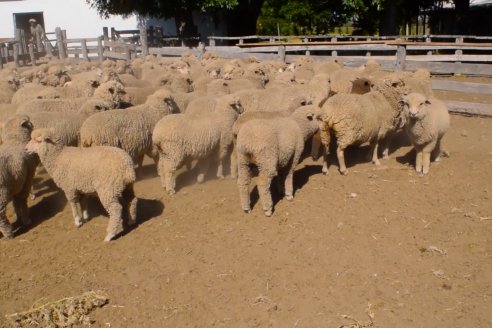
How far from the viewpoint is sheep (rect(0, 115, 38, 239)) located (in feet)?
21.0

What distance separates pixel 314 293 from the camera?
4.86 m

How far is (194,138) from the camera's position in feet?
23.9

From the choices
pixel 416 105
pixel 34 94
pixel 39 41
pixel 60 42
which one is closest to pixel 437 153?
pixel 416 105

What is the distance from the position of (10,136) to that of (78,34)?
103 ft

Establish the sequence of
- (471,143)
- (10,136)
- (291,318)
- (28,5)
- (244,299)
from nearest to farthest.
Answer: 1. (291,318)
2. (244,299)
3. (10,136)
4. (471,143)
5. (28,5)

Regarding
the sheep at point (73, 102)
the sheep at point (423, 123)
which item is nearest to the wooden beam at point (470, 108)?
the sheep at point (423, 123)

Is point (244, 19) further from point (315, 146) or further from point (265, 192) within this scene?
point (265, 192)

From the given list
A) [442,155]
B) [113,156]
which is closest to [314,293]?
[113,156]

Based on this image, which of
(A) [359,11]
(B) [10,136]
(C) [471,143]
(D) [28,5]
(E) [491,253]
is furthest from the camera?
(D) [28,5]

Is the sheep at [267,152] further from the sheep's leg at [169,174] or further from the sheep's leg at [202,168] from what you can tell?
the sheep's leg at [202,168]

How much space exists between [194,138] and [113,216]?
185cm

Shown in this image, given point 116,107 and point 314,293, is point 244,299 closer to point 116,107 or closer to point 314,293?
point 314,293

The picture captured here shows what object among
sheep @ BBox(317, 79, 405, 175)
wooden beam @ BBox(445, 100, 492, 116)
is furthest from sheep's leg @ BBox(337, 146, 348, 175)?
wooden beam @ BBox(445, 100, 492, 116)

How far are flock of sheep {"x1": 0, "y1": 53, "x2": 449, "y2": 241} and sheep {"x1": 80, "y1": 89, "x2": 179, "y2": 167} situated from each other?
17mm
